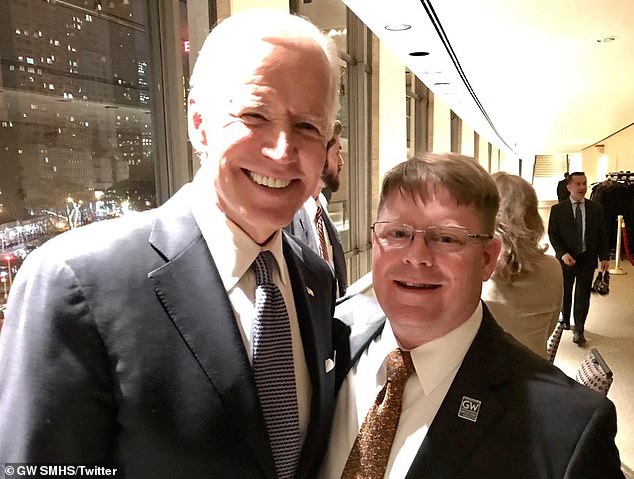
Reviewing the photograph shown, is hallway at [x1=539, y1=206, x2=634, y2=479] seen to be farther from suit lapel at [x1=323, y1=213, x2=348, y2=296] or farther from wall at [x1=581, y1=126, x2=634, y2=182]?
wall at [x1=581, y1=126, x2=634, y2=182]

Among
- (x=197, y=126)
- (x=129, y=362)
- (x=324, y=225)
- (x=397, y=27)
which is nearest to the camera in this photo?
(x=129, y=362)

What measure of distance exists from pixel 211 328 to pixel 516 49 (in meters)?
4.88

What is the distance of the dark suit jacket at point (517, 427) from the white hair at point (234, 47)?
2.31 ft

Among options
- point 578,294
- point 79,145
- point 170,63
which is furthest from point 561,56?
point 79,145

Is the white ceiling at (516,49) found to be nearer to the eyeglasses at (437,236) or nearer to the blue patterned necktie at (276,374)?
the eyeglasses at (437,236)

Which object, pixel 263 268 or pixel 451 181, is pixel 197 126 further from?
pixel 451 181

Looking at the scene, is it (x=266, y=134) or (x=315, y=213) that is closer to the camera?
(x=266, y=134)

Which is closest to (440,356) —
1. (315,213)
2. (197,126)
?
(197,126)

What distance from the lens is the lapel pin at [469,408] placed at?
1.18 metres

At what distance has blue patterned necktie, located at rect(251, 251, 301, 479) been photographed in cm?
114

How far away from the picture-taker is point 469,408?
3.91ft

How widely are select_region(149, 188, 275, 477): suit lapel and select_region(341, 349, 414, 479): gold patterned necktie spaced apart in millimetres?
252

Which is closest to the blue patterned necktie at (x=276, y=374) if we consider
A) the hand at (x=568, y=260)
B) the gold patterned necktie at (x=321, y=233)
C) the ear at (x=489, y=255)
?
the ear at (x=489, y=255)

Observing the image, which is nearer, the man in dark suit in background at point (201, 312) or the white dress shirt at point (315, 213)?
the man in dark suit in background at point (201, 312)
